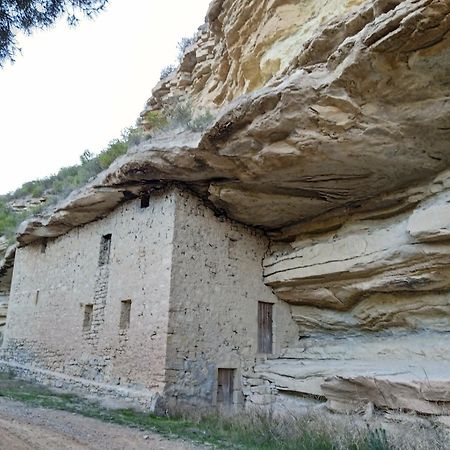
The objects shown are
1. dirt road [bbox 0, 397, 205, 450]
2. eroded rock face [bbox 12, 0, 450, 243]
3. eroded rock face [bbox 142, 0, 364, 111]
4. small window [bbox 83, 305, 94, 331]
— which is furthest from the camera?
small window [bbox 83, 305, 94, 331]

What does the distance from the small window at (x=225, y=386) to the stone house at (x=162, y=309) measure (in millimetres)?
20

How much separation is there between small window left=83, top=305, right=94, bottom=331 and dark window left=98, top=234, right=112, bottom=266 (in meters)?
1.03

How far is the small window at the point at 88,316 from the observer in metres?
10.7

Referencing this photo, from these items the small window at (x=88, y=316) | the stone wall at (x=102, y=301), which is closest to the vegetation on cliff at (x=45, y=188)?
the stone wall at (x=102, y=301)

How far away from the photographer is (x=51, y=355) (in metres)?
11.5

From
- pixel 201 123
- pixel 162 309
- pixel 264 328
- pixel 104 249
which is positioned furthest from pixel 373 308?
pixel 104 249

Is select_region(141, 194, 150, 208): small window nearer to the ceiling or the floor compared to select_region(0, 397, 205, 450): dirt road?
nearer to the ceiling

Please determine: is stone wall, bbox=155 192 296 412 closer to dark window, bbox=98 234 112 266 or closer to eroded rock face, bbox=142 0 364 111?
dark window, bbox=98 234 112 266

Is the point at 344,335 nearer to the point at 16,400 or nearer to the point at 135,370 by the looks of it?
the point at 135,370

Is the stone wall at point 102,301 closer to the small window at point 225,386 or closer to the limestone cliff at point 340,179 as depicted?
the limestone cliff at point 340,179

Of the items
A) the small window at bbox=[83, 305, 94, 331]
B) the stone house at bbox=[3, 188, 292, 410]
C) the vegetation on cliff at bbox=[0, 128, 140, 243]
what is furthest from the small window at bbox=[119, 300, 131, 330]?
the vegetation on cliff at bbox=[0, 128, 140, 243]

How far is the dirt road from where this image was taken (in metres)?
5.18

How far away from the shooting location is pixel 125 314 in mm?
9758

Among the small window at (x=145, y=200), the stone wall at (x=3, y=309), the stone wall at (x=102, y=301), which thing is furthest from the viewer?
the stone wall at (x=3, y=309)
